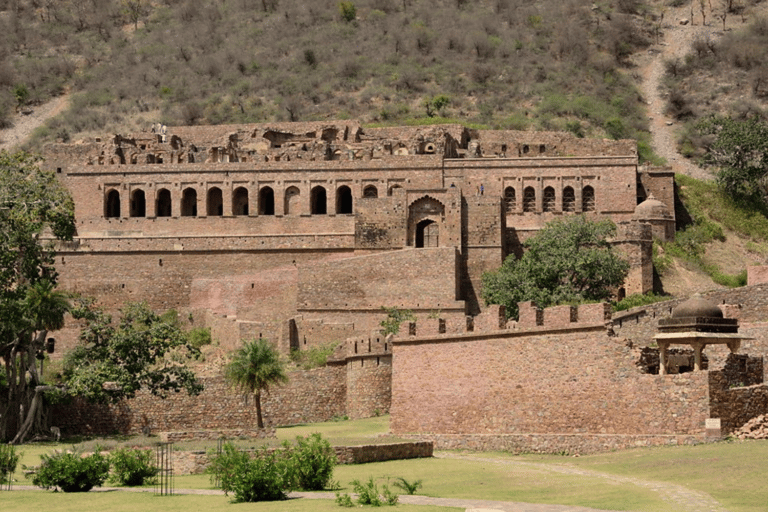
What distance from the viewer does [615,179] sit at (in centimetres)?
6719

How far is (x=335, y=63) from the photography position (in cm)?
10294

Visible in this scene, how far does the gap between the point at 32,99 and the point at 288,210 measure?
4707 centimetres

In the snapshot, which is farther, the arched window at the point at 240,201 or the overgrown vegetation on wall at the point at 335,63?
the overgrown vegetation on wall at the point at 335,63

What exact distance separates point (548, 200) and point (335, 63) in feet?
126

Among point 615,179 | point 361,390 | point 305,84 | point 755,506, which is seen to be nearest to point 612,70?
point 305,84

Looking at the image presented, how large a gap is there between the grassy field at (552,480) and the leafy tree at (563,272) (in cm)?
2069

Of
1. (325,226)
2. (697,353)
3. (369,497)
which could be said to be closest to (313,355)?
(325,226)

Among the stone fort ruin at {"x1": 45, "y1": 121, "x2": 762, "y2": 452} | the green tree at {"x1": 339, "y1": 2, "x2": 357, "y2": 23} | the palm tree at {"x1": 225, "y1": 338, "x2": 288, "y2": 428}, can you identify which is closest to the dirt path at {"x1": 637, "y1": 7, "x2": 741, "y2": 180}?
the stone fort ruin at {"x1": 45, "y1": 121, "x2": 762, "y2": 452}

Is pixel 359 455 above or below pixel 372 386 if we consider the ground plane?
below

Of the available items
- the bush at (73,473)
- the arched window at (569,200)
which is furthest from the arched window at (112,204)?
the bush at (73,473)

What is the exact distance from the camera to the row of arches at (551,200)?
6706 centimetres

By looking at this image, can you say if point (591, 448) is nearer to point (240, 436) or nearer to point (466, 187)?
point (240, 436)

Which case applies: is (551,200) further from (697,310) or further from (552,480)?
(552,480)

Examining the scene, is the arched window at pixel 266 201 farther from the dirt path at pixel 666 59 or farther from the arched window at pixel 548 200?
the dirt path at pixel 666 59
